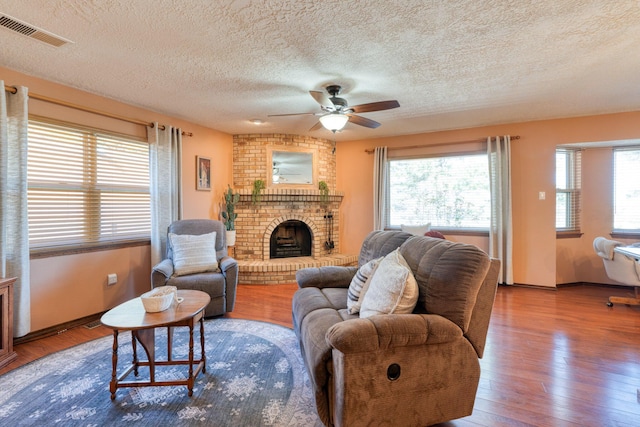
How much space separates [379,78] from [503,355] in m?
2.62

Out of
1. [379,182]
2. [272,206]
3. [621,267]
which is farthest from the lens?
[379,182]

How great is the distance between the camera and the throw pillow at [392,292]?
161cm

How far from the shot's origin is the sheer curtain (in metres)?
5.21

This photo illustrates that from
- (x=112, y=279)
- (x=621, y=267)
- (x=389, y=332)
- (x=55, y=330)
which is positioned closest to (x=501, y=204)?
(x=621, y=267)

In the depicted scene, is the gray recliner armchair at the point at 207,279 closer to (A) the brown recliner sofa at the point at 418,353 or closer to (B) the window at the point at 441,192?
(A) the brown recliner sofa at the point at 418,353

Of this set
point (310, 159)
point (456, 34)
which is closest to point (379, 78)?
point (456, 34)

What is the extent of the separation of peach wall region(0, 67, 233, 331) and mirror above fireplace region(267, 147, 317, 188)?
4.27 feet

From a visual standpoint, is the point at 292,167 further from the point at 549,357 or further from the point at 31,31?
the point at 549,357

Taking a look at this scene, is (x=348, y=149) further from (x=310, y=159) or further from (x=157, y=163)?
(x=157, y=163)

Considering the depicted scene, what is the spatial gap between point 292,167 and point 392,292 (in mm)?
3879

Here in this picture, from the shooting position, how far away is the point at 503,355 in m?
2.39

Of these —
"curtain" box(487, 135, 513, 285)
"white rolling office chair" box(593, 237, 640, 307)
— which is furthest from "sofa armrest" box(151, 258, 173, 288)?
"white rolling office chair" box(593, 237, 640, 307)

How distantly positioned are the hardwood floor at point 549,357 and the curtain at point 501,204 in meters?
0.62

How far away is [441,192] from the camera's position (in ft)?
16.3
